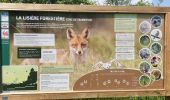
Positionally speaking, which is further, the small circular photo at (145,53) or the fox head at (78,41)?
the small circular photo at (145,53)

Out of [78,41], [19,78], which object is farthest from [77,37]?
[19,78]

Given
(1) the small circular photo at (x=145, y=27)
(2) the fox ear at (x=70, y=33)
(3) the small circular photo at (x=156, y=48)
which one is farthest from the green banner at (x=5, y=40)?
(3) the small circular photo at (x=156, y=48)

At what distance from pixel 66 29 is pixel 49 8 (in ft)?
0.94

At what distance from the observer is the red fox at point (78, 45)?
4.63 metres

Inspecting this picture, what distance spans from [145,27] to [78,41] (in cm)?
79

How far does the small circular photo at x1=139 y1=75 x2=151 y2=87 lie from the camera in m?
4.84

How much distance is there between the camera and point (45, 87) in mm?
4574

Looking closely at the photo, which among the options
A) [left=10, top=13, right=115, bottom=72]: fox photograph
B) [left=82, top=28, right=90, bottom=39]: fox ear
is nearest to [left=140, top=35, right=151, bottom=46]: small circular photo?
[left=10, top=13, right=115, bottom=72]: fox photograph

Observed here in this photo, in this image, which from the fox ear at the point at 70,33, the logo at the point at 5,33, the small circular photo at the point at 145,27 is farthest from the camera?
the small circular photo at the point at 145,27

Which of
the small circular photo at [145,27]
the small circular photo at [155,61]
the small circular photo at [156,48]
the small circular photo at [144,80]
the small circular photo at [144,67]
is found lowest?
the small circular photo at [144,80]

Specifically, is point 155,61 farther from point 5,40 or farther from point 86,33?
point 5,40

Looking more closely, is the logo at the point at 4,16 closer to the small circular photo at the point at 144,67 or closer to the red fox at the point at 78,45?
the red fox at the point at 78,45

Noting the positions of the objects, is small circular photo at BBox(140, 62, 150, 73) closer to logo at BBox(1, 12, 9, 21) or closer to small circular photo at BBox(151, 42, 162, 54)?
small circular photo at BBox(151, 42, 162, 54)

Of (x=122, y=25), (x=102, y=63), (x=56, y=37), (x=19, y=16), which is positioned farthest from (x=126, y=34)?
(x=19, y=16)
